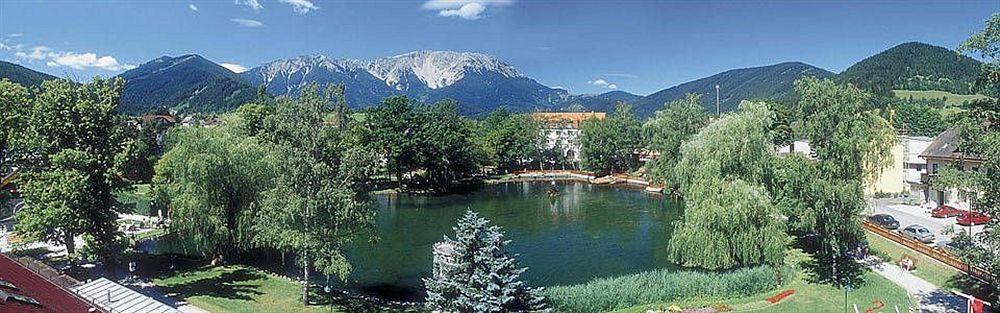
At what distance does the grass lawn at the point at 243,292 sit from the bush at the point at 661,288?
6449 millimetres

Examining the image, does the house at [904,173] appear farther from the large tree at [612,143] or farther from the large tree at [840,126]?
the large tree at [612,143]

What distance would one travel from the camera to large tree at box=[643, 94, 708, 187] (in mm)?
46375

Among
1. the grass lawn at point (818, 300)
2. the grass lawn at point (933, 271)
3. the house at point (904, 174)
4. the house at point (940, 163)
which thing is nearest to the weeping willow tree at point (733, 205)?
the grass lawn at point (818, 300)

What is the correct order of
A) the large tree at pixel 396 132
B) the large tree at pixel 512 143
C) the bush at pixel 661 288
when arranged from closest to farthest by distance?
the bush at pixel 661 288 → the large tree at pixel 396 132 → the large tree at pixel 512 143

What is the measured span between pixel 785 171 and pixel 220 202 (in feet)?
76.3

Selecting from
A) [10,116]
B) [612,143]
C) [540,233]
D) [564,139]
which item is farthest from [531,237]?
[564,139]

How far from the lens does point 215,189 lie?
24.5 meters

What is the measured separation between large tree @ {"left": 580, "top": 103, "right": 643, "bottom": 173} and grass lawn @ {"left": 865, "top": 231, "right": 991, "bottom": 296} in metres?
40.5

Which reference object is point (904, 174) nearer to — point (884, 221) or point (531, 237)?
point (884, 221)

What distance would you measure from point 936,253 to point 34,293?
2907cm

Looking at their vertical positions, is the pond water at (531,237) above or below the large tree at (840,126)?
below

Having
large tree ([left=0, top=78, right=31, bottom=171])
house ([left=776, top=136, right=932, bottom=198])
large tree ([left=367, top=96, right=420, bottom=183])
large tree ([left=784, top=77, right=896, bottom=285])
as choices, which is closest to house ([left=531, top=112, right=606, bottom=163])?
large tree ([left=367, top=96, right=420, bottom=183])

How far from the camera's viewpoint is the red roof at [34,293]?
876cm

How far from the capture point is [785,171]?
23.1m
